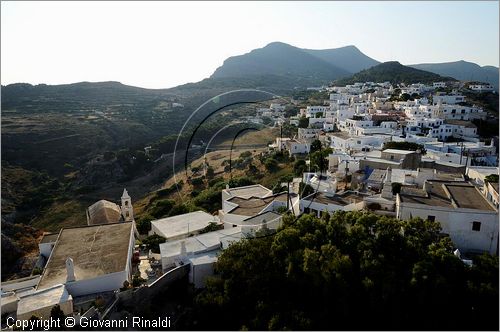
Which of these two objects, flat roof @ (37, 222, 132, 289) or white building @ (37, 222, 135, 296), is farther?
flat roof @ (37, 222, 132, 289)

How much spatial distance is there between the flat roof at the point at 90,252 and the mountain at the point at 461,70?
579ft

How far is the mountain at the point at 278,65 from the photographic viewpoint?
171 meters

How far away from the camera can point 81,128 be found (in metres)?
66.6

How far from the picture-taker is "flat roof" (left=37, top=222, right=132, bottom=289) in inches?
595

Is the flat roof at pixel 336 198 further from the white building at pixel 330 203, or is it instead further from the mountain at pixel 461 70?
the mountain at pixel 461 70

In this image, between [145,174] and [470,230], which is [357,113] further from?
[470,230]

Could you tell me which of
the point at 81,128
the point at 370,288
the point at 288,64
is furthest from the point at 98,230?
the point at 288,64

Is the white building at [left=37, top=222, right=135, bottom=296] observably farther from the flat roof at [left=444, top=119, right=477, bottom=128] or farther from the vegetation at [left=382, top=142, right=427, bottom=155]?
the flat roof at [left=444, top=119, right=477, bottom=128]

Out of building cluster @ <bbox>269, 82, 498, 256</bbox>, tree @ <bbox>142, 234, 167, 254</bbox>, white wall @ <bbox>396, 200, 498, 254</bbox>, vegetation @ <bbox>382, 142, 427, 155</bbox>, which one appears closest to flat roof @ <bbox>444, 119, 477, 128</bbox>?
building cluster @ <bbox>269, 82, 498, 256</bbox>

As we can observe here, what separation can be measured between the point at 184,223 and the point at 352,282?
11279mm

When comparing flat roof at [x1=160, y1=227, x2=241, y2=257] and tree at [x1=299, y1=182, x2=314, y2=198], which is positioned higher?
tree at [x1=299, y1=182, x2=314, y2=198]

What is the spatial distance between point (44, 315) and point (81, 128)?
197ft

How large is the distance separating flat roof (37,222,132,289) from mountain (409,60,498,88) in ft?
579

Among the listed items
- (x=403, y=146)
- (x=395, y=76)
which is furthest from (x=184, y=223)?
(x=395, y=76)
